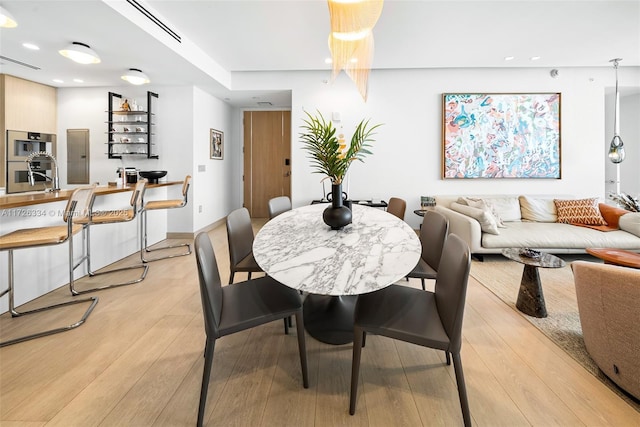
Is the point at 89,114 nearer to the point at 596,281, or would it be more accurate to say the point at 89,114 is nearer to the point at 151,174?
the point at 151,174

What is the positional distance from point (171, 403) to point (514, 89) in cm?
599

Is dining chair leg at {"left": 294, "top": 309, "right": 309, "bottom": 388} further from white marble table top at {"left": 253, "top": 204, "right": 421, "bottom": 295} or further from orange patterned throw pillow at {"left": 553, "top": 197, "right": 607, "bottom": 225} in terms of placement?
orange patterned throw pillow at {"left": 553, "top": 197, "right": 607, "bottom": 225}

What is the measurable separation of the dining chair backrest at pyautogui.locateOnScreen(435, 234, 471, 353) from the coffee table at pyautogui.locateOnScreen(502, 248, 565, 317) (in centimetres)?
132

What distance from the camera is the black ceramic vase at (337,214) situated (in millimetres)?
1858

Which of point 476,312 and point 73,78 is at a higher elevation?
point 73,78

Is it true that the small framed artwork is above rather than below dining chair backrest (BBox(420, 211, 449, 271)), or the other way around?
above

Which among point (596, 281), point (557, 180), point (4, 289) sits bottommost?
point (4, 289)

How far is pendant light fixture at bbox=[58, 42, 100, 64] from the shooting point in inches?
128

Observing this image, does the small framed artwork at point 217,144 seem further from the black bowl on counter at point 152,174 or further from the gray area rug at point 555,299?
the gray area rug at point 555,299

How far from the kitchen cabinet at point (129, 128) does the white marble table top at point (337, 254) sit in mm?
3862

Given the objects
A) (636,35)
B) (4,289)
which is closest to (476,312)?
(4,289)

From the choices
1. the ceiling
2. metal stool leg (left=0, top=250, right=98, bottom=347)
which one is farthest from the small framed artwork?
metal stool leg (left=0, top=250, right=98, bottom=347)

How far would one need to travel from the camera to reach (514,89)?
4918mm

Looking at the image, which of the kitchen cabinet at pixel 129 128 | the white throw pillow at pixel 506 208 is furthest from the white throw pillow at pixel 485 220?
the kitchen cabinet at pixel 129 128
